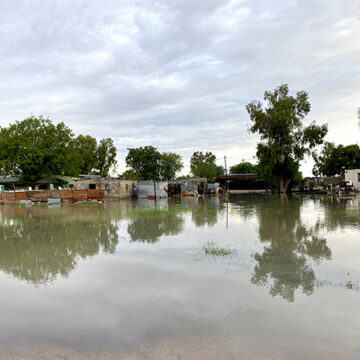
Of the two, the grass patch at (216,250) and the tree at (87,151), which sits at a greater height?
the tree at (87,151)

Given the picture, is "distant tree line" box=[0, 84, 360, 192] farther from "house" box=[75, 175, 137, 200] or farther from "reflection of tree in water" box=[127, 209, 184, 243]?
"reflection of tree in water" box=[127, 209, 184, 243]

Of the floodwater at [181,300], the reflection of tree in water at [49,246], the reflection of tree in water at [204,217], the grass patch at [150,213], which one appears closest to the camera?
the floodwater at [181,300]

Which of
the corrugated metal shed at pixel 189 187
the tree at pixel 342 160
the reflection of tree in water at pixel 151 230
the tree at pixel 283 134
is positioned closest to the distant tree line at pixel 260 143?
the tree at pixel 283 134

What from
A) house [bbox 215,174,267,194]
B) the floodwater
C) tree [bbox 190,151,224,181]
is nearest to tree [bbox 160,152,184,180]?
tree [bbox 190,151,224,181]

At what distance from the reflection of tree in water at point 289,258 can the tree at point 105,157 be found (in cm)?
6310

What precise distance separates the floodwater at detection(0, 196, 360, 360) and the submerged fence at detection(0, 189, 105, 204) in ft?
73.4

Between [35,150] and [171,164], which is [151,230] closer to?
[35,150]

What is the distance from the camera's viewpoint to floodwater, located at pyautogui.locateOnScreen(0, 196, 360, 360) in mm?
3775

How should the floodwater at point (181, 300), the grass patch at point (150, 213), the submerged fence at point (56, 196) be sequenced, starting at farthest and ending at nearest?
the submerged fence at point (56, 196) < the grass patch at point (150, 213) < the floodwater at point (181, 300)

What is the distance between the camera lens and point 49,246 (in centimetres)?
979

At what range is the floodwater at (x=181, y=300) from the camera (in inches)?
149

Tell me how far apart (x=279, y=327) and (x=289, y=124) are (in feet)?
154

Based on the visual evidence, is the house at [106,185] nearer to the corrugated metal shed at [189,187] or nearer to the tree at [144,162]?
the corrugated metal shed at [189,187]

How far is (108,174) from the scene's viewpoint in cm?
7431
